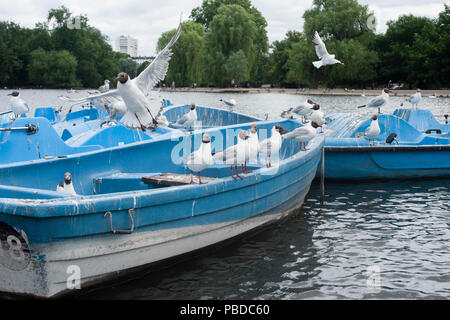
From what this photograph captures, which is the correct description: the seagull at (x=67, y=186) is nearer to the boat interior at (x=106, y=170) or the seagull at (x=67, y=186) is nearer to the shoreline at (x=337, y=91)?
the boat interior at (x=106, y=170)

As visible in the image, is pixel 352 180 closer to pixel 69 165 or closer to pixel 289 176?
pixel 289 176

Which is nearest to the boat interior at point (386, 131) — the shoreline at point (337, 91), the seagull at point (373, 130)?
the seagull at point (373, 130)

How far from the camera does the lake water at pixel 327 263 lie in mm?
6453

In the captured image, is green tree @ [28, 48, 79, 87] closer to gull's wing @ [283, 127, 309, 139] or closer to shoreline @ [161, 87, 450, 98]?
shoreline @ [161, 87, 450, 98]

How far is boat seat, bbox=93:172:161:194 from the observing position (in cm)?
761

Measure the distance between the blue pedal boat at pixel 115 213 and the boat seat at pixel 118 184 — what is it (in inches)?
0.6

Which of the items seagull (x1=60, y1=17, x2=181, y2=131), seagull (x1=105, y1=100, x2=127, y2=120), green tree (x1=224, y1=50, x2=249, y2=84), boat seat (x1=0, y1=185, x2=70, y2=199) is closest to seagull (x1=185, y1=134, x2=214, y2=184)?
boat seat (x1=0, y1=185, x2=70, y2=199)

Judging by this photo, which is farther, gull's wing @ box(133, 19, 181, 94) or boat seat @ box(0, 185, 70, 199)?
gull's wing @ box(133, 19, 181, 94)

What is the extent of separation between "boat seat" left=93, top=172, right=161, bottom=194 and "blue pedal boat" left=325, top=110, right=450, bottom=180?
5.84 m

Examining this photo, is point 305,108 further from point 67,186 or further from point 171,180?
point 67,186

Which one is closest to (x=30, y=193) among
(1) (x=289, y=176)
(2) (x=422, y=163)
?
(1) (x=289, y=176)

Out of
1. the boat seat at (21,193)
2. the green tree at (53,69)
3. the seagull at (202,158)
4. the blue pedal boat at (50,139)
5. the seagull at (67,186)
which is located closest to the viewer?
the boat seat at (21,193)

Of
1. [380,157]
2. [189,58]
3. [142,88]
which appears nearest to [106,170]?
[142,88]

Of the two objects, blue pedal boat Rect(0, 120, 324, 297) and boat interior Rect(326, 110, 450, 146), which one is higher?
boat interior Rect(326, 110, 450, 146)
